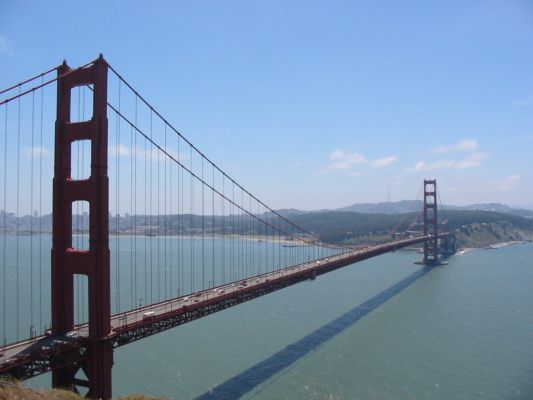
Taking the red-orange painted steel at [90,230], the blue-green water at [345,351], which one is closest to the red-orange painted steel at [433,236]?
the blue-green water at [345,351]

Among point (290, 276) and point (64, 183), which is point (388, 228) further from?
point (64, 183)

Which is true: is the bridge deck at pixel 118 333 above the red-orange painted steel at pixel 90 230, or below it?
below

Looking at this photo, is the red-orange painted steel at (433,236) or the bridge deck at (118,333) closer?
the bridge deck at (118,333)

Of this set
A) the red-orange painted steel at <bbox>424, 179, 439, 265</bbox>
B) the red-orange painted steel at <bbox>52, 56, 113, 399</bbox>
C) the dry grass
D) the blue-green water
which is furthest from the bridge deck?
the red-orange painted steel at <bbox>424, 179, 439, 265</bbox>

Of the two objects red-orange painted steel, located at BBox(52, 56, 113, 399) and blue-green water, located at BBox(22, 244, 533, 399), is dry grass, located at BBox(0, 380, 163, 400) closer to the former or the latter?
red-orange painted steel, located at BBox(52, 56, 113, 399)

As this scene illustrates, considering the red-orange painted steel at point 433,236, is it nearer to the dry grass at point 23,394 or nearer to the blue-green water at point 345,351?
the blue-green water at point 345,351

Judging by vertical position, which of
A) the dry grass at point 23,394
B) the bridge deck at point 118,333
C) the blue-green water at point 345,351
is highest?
the dry grass at point 23,394
